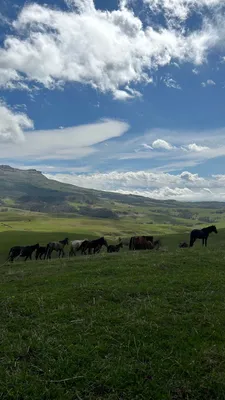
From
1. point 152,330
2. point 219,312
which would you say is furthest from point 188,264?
point 152,330

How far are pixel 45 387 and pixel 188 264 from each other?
15666 mm

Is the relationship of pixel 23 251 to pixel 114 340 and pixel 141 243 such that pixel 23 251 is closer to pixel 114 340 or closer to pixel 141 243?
pixel 141 243

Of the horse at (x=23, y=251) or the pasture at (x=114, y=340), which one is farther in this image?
the horse at (x=23, y=251)

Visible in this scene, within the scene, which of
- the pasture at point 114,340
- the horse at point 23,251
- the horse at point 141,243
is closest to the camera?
the pasture at point 114,340

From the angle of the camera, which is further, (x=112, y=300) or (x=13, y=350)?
(x=112, y=300)

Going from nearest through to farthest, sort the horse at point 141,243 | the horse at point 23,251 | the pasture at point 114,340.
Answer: the pasture at point 114,340
the horse at point 141,243
the horse at point 23,251

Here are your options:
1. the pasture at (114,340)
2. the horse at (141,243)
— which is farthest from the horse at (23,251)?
the pasture at (114,340)

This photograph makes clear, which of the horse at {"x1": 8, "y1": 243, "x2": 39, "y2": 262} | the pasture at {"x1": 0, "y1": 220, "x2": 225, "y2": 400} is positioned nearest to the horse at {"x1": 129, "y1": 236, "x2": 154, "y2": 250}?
the horse at {"x1": 8, "y1": 243, "x2": 39, "y2": 262}

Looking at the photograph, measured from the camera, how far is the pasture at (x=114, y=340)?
23.5 feet

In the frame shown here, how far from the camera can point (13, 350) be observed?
28.3 feet

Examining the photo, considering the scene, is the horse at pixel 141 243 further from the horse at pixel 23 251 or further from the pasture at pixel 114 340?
the pasture at pixel 114 340

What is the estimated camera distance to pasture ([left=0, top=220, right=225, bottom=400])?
718 cm

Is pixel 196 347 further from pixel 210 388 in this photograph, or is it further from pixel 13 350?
pixel 13 350

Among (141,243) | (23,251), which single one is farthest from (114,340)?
(23,251)
